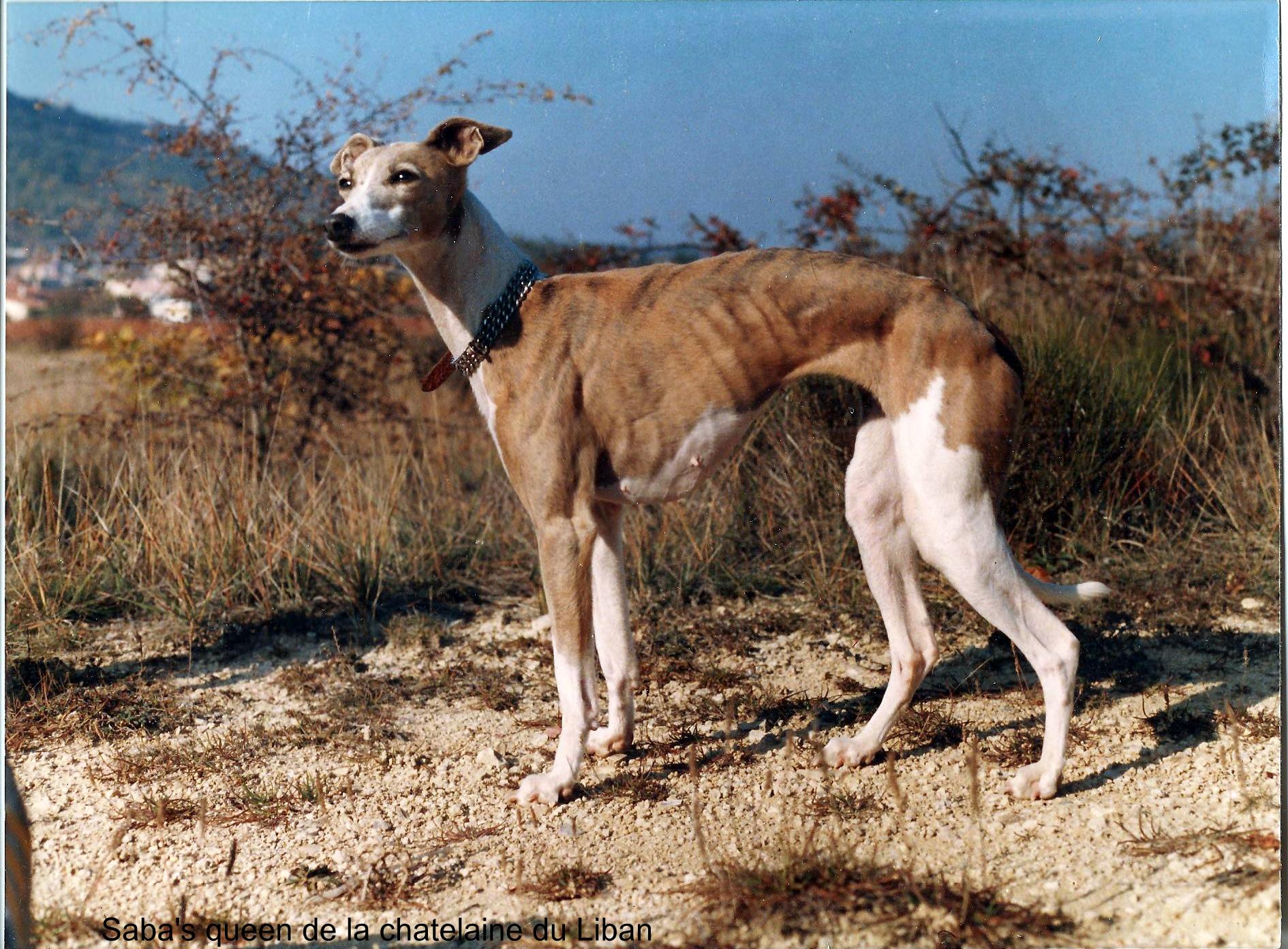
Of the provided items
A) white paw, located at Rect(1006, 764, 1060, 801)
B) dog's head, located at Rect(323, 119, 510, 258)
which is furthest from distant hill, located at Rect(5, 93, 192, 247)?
white paw, located at Rect(1006, 764, 1060, 801)

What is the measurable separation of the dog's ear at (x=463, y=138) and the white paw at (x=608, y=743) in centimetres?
→ 200

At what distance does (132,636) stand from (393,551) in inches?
50.3

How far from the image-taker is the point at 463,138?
12.3 ft

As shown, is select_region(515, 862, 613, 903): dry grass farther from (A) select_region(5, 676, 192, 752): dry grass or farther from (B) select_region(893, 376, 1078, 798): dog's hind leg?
(A) select_region(5, 676, 192, 752): dry grass

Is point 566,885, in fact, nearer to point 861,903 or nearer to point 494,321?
point 861,903

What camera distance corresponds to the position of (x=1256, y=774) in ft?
12.2

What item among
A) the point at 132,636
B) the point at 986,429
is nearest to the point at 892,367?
the point at 986,429

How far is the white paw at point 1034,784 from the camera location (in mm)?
3611

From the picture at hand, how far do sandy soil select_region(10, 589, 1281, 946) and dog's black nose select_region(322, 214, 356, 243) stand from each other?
1.72m

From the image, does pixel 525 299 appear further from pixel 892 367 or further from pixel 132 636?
pixel 132 636

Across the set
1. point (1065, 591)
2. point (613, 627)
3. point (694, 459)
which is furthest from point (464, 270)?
point (1065, 591)

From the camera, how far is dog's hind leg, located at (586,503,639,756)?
157 inches

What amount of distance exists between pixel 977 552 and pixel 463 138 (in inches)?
82.5

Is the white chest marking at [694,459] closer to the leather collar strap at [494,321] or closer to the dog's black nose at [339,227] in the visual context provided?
the leather collar strap at [494,321]
